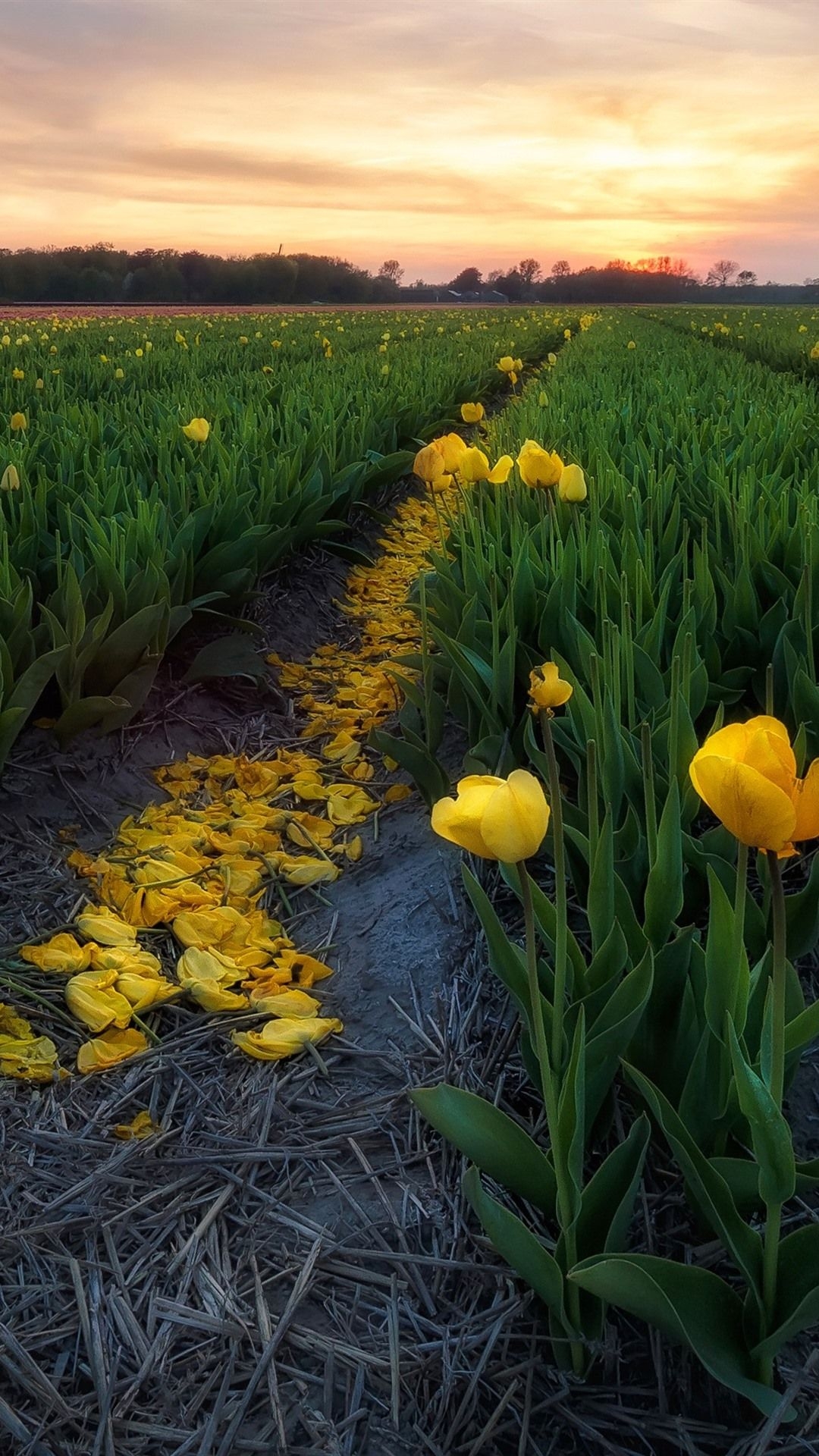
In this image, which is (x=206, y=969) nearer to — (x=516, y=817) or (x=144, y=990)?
(x=144, y=990)

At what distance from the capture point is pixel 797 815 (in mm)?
768

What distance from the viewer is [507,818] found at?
0.82 m

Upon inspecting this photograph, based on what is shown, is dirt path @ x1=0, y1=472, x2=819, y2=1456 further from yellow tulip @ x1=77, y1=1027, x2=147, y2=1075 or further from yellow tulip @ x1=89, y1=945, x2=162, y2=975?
yellow tulip @ x1=89, y1=945, x2=162, y2=975

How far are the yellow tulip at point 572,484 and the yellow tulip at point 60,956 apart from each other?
1.49 m

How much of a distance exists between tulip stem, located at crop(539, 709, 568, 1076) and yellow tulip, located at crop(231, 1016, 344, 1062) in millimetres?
584

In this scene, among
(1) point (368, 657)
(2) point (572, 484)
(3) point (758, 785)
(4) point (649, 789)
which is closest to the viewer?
(3) point (758, 785)

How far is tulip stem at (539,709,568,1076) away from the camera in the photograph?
0.89 metres

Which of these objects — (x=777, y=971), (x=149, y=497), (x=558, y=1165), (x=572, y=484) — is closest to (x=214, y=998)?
(x=558, y=1165)

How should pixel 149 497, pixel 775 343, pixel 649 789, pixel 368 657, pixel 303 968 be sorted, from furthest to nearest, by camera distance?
pixel 775 343, pixel 368 657, pixel 149 497, pixel 303 968, pixel 649 789

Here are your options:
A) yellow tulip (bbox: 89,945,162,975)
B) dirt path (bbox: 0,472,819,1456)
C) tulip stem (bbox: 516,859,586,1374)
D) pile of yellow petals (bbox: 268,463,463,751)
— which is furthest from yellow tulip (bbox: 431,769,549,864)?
pile of yellow petals (bbox: 268,463,463,751)

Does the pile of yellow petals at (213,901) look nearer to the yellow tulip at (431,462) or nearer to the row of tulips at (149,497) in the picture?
the row of tulips at (149,497)

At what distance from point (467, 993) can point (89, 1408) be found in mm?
758

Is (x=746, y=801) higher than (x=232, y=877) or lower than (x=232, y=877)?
higher

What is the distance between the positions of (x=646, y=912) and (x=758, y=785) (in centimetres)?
65
